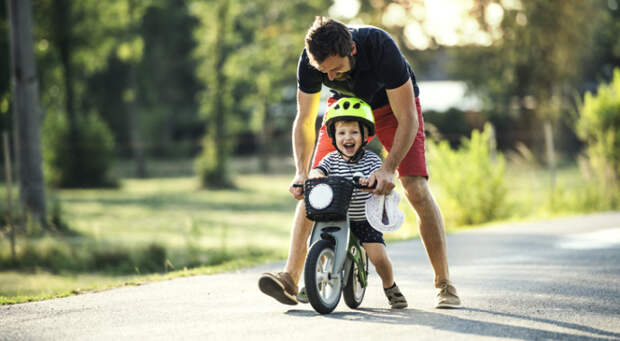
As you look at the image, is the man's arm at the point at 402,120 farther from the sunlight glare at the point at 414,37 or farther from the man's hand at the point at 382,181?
the sunlight glare at the point at 414,37

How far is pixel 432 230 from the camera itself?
16.1ft

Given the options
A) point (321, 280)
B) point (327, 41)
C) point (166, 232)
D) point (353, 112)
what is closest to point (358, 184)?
point (353, 112)

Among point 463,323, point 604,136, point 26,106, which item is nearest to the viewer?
point 463,323

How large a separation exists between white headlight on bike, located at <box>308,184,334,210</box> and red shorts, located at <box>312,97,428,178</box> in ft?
1.31

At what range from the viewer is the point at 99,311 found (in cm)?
497

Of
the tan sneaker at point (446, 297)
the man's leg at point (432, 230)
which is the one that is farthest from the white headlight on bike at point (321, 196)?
the tan sneaker at point (446, 297)

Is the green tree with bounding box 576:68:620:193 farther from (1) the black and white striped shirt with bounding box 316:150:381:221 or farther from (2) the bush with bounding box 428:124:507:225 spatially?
(1) the black and white striped shirt with bounding box 316:150:381:221

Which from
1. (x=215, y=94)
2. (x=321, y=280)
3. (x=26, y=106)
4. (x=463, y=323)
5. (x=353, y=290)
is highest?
(x=215, y=94)

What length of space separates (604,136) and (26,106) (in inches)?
428

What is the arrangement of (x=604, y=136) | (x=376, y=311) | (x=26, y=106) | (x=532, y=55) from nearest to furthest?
(x=376, y=311)
(x=26, y=106)
(x=604, y=136)
(x=532, y=55)

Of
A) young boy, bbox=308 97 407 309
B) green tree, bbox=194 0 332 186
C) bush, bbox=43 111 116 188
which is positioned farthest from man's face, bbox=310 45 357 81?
green tree, bbox=194 0 332 186

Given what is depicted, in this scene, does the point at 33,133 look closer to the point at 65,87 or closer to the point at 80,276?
the point at 80,276

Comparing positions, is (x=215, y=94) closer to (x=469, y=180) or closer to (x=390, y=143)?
(x=469, y=180)

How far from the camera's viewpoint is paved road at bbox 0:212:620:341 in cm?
414
